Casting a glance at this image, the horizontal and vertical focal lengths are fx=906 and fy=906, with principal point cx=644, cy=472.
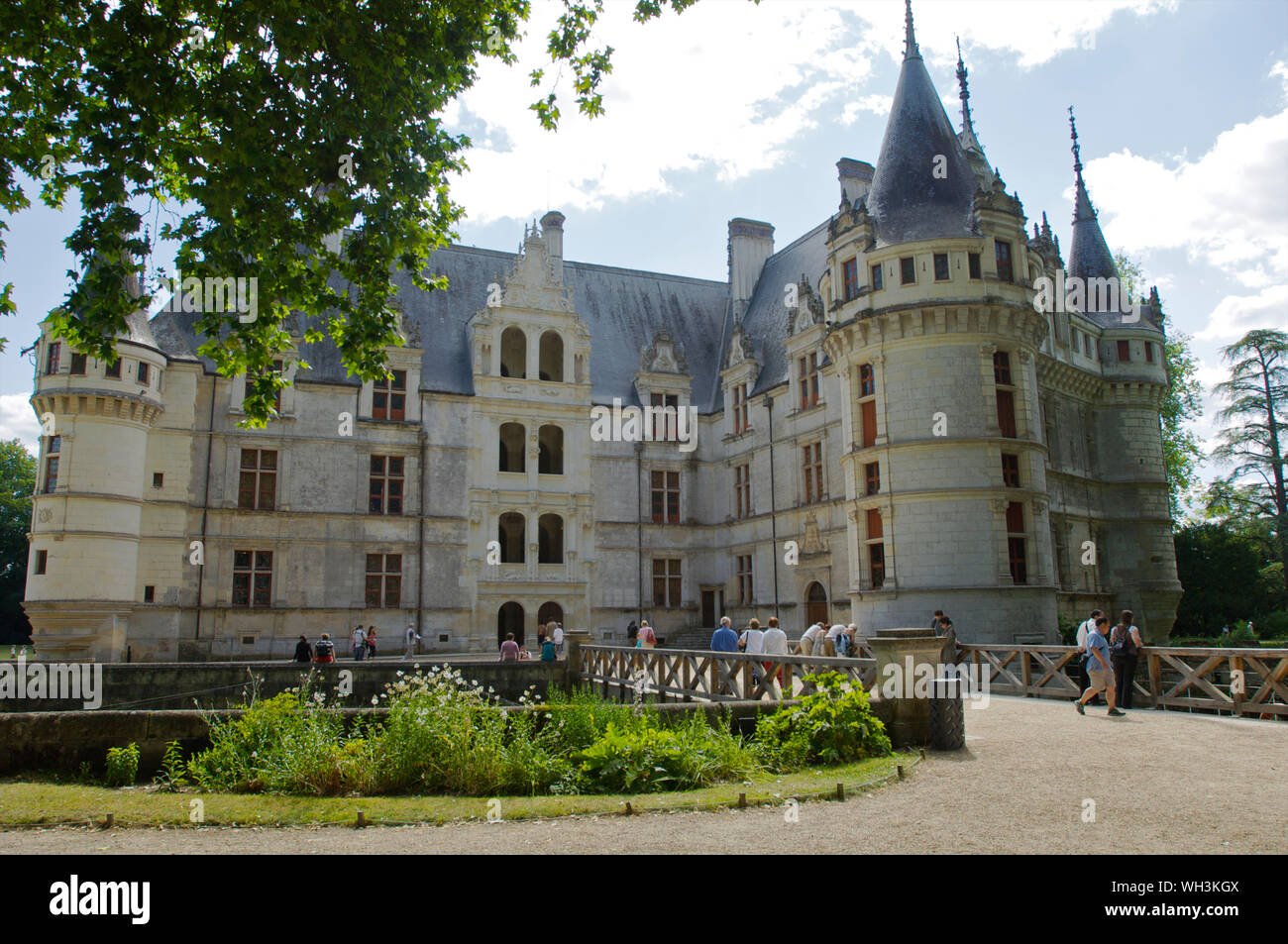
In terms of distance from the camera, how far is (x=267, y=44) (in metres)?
9.92

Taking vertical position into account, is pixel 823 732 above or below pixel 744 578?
below

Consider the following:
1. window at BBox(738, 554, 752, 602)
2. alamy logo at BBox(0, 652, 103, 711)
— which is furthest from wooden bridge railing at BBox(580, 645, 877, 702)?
window at BBox(738, 554, 752, 602)

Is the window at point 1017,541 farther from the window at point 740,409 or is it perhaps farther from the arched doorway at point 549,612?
the arched doorway at point 549,612

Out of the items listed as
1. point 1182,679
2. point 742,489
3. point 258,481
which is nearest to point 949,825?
point 1182,679

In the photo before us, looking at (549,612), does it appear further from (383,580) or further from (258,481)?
(258,481)

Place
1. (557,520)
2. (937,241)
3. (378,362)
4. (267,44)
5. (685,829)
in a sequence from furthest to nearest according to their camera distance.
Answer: (557,520), (937,241), (378,362), (267,44), (685,829)

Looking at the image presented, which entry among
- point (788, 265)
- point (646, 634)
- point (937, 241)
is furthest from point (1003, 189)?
point (646, 634)

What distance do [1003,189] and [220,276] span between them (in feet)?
71.7

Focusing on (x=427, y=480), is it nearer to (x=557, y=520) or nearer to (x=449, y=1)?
(x=557, y=520)

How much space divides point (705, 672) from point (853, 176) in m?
24.4

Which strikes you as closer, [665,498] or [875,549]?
[875,549]

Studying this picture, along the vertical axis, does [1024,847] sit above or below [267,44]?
below

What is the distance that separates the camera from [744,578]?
3412 centimetres
